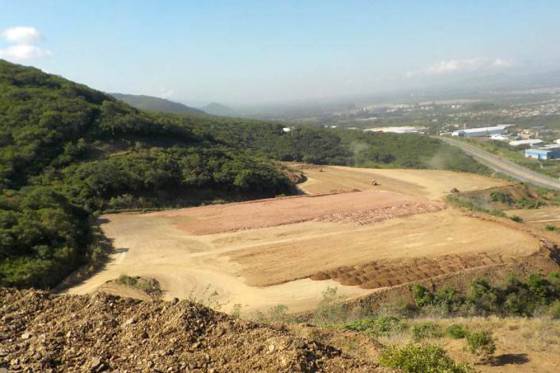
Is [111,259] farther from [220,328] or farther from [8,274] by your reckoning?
[220,328]

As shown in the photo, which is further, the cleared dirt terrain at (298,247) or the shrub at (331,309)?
the cleared dirt terrain at (298,247)

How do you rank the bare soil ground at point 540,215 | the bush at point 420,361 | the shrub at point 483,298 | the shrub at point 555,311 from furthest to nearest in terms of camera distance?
1. the bare soil ground at point 540,215
2. the shrub at point 483,298
3. the shrub at point 555,311
4. the bush at point 420,361

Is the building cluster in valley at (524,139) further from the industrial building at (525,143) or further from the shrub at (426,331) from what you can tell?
the shrub at (426,331)

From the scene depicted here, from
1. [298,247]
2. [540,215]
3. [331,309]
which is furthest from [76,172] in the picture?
[540,215]

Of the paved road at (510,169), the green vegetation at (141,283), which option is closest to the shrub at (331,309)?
the green vegetation at (141,283)

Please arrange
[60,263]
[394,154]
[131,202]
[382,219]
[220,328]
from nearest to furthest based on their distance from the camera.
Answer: [220,328], [60,263], [382,219], [131,202], [394,154]

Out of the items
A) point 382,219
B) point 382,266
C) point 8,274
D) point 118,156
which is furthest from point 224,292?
point 118,156

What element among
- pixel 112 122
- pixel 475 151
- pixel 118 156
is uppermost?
pixel 112 122
